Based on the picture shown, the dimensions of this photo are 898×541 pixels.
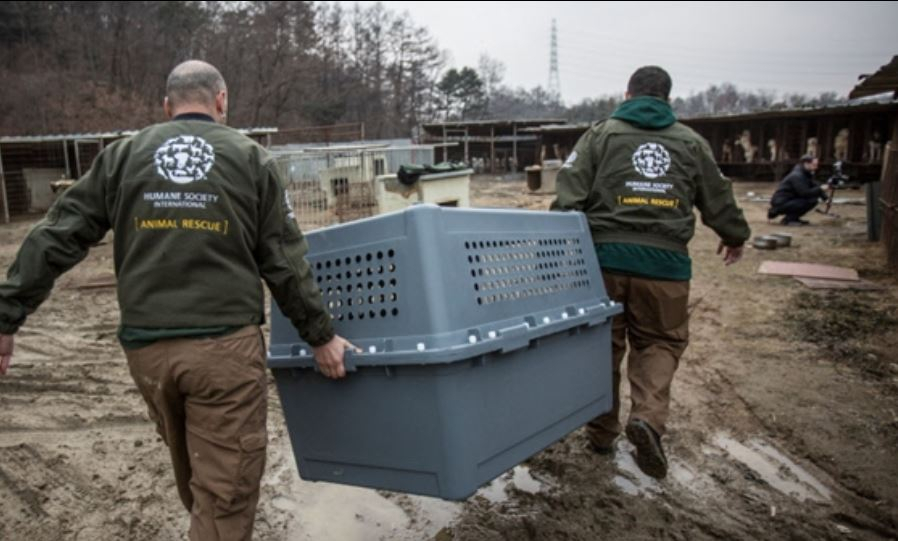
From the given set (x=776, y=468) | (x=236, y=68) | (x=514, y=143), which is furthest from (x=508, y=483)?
(x=236, y=68)

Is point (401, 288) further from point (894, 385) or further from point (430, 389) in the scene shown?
point (894, 385)

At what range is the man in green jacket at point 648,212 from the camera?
3.34 metres

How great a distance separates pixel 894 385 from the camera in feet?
14.7

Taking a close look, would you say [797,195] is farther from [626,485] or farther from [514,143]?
[514,143]

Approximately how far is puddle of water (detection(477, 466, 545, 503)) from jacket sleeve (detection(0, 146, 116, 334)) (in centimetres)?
207

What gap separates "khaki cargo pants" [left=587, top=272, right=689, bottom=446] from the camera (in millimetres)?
3334

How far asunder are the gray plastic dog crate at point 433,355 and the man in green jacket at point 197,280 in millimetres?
169

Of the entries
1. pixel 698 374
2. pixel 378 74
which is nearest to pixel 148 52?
pixel 378 74

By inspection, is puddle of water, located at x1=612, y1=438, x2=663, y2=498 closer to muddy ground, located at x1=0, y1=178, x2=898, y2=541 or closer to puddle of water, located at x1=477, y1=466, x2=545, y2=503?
muddy ground, located at x1=0, y1=178, x2=898, y2=541

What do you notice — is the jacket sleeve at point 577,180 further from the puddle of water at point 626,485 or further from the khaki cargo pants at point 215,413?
the khaki cargo pants at point 215,413

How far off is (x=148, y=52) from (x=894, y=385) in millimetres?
41606

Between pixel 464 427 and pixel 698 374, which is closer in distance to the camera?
pixel 464 427

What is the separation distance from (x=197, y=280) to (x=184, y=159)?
39 cm

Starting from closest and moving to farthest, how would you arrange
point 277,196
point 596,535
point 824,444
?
point 277,196
point 596,535
point 824,444
